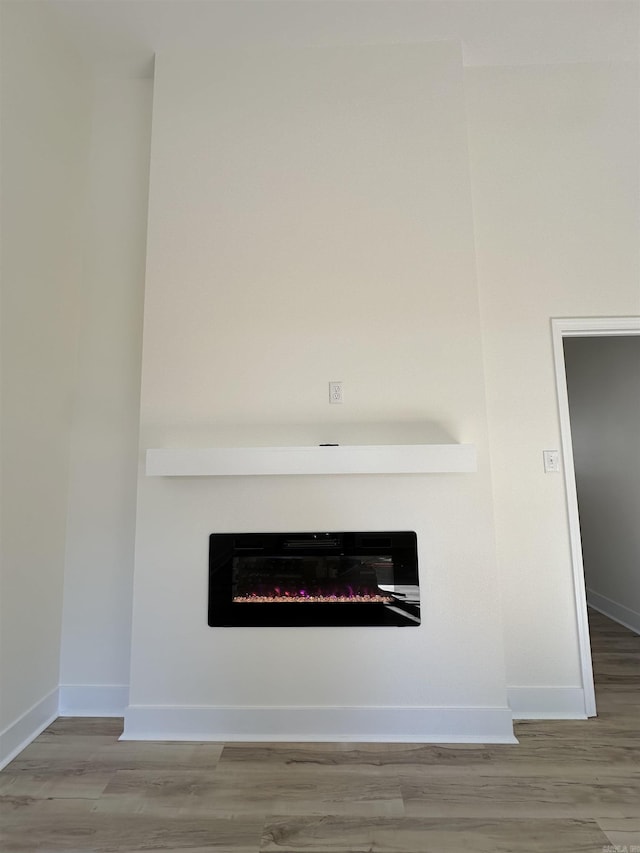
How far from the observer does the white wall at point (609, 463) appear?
10.6ft

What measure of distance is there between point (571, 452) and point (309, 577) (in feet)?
4.88

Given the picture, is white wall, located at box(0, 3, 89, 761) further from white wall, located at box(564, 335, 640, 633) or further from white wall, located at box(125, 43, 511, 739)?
white wall, located at box(564, 335, 640, 633)

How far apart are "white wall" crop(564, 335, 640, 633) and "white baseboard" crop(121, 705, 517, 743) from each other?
1.90 m

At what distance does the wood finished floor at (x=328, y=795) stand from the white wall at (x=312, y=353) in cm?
17

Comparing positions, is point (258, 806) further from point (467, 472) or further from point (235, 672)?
point (467, 472)

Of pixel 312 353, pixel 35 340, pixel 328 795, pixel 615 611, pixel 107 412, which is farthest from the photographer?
pixel 615 611

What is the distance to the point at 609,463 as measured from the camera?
352 centimetres

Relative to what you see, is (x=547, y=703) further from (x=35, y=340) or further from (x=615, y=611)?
(x=35, y=340)

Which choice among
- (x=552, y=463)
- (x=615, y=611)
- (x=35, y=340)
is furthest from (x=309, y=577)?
(x=615, y=611)

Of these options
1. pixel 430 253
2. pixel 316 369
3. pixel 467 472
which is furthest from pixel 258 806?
pixel 430 253

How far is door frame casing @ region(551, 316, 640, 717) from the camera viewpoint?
2217 millimetres

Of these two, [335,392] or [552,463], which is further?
[552,463]

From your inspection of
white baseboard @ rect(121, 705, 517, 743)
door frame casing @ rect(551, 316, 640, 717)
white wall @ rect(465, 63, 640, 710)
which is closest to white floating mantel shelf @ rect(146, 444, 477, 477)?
white wall @ rect(465, 63, 640, 710)

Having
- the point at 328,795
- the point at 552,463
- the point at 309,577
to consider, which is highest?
the point at 552,463
